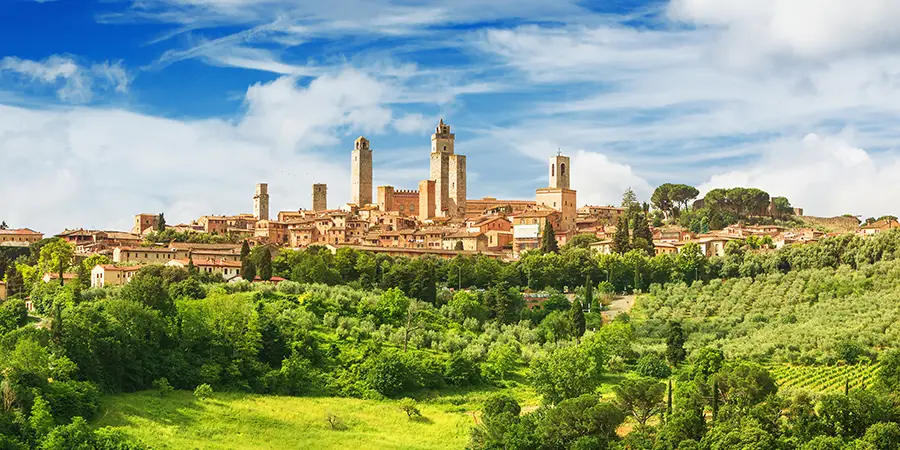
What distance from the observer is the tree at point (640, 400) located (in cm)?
3538

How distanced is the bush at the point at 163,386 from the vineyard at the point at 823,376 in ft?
73.0

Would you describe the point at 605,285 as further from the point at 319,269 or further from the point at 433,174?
the point at 433,174

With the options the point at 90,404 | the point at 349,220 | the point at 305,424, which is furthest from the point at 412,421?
the point at 349,220

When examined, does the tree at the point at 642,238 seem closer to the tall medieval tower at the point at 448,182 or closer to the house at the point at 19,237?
the tall medieval tower at the point at 448,182

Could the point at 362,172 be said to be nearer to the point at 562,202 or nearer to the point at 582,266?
the point at 562,202

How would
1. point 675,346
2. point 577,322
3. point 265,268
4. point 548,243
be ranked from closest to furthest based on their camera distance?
point 675,346, point 577,322, point 265,268, point 548,243

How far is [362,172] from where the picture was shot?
104 m

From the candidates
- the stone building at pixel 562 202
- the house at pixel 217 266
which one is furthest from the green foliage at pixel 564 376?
the stone building at pixel 562 202

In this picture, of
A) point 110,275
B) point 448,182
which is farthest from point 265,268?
point 448,182

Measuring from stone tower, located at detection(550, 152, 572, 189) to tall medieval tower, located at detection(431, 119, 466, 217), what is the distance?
12260 millimetres

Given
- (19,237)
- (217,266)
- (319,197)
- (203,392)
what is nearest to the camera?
(203,392)

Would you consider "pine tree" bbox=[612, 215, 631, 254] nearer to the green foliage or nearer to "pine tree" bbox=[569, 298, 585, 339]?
"pine tree" bbox=[569, 298, 585, 339]

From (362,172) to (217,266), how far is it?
4382cm

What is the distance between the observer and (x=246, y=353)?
137ft
